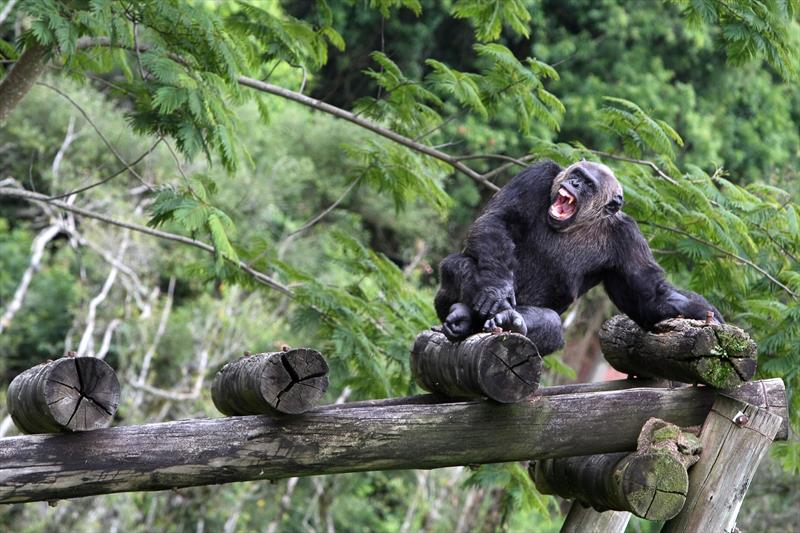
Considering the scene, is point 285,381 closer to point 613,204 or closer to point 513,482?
point 613,204

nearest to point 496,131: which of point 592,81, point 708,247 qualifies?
point 592,81

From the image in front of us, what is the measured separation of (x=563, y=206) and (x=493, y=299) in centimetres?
60

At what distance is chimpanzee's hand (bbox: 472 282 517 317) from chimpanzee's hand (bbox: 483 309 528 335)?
0.11 feet

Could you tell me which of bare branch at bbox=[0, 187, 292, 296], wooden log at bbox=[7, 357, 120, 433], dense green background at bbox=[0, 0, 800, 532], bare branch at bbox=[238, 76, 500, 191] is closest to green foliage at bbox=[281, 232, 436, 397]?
dense green background at bbox=[0, 0, 800, 532]

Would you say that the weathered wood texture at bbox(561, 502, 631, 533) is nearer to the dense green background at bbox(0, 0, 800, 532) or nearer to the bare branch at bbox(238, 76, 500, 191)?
the dense green background at bbox(0, 0, 800, 532)

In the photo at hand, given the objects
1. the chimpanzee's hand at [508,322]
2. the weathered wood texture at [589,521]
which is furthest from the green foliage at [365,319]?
the chimpanzee's hand at [508,322]

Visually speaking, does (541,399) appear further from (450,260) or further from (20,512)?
(20,512)

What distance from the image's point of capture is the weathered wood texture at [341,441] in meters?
3.59

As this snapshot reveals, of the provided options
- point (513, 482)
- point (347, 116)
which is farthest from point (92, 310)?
point (513, 482)

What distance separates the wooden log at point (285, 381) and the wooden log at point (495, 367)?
501mm

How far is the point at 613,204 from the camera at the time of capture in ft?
15.2

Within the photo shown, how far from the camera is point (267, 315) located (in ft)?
41.5

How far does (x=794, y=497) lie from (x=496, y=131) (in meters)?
6.63

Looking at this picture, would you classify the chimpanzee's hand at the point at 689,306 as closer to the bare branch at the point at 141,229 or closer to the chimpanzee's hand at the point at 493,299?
the chimpanzee's hand at the point at 493,299
